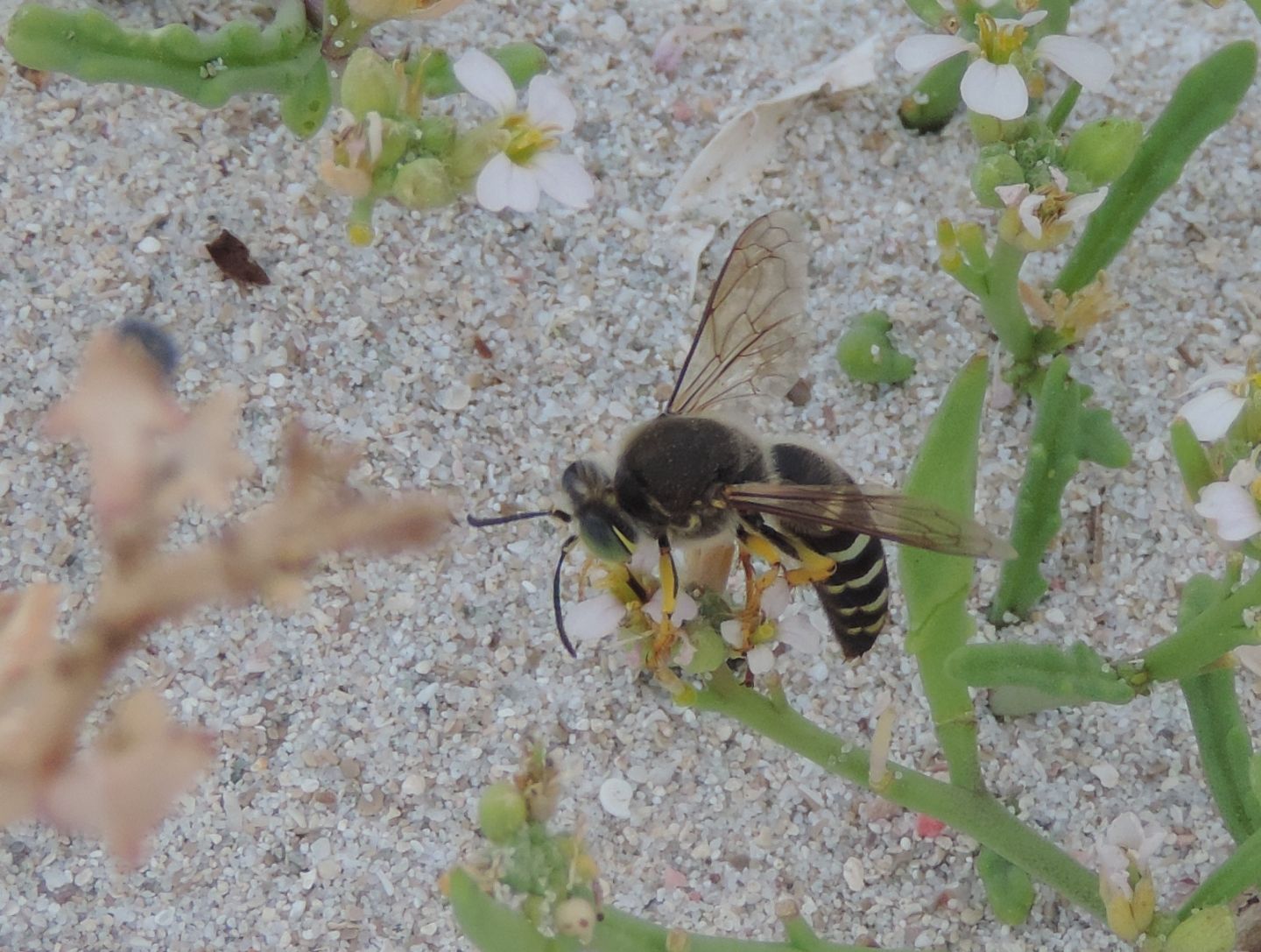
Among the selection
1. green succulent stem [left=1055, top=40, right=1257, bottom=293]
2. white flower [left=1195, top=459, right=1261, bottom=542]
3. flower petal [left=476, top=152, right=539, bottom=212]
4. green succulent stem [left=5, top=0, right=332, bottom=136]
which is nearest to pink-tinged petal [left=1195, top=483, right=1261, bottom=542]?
white flower [left=1195, top=459, right=1261, bottom=542]

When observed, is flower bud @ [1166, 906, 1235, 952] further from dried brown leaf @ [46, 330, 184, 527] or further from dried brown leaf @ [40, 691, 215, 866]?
dried brown leaf @ [46, 330, 184, 527]

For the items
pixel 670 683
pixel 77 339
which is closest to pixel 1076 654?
pixel 670 683

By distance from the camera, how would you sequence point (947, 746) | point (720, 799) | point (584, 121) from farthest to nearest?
point (584, 121) < point (720, 799) < point (947, 746)

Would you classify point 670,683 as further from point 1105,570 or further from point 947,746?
point 1105,570

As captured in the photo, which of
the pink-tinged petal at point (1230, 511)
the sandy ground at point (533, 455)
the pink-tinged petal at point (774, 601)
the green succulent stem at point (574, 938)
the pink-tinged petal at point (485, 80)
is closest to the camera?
the green succulent stem at point (574, 938)

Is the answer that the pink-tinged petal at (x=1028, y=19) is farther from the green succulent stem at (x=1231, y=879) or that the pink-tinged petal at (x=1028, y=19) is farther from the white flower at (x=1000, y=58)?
the green succulent stem at (x=1231, y=879)

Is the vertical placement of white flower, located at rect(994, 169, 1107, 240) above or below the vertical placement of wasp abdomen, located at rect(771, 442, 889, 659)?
above

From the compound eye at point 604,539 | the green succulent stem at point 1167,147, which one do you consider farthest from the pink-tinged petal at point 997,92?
the compound eye at point 604,539
